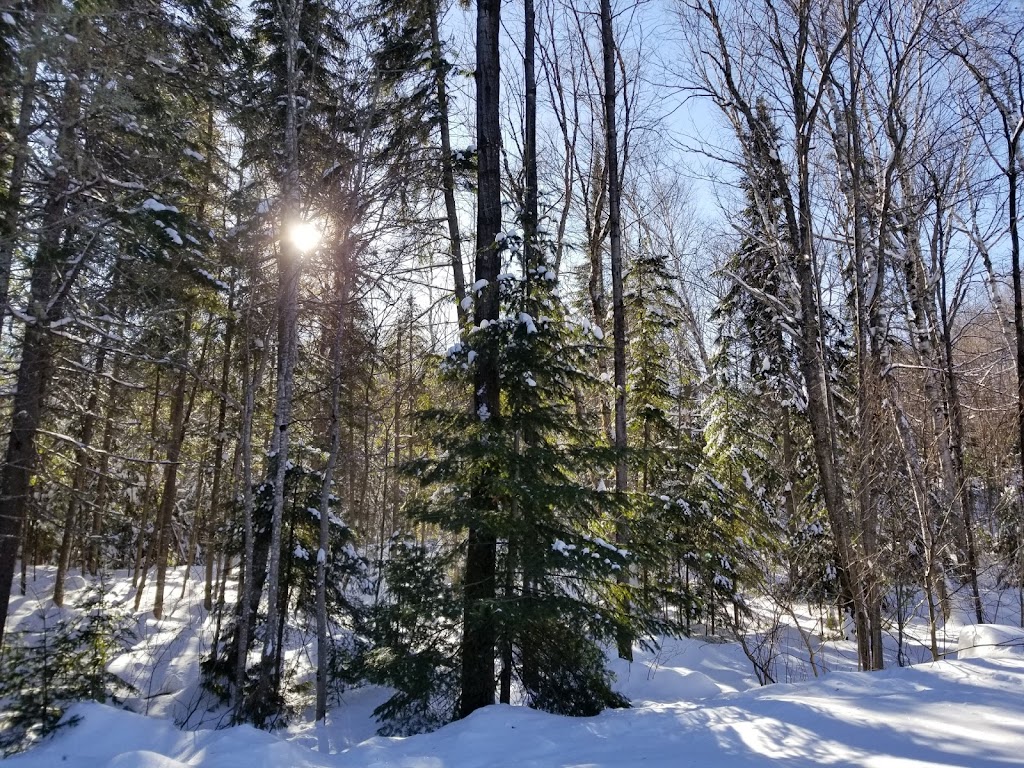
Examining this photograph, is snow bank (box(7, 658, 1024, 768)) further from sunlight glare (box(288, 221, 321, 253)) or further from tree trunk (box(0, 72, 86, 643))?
sunlight glare (box(288, 221, 321, 253))

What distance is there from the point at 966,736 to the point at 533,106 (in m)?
9.45

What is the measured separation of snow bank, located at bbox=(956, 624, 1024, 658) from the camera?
17.1ft

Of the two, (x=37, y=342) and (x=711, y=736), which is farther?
(x=37, y=342)

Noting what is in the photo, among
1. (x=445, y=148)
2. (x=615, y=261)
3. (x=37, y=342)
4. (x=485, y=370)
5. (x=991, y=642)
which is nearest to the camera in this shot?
(x=991, y=642)

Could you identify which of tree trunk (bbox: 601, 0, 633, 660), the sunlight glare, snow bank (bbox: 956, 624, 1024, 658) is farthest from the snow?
the sunlight glare

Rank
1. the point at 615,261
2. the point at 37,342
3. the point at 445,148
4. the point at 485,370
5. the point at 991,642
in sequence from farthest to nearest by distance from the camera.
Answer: the point at 445,148 < the point at 615,261 < the point at 37,342 < the point at 485,370 < the point at 991,642

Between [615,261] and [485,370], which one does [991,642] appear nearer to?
[485,370]

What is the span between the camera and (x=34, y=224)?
7.81 metres

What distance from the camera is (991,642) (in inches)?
225

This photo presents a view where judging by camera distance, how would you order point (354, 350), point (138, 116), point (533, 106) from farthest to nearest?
point (354, 350), point (533, 106), point (138, 116)

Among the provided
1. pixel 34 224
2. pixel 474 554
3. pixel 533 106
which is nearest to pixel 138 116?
pixel 34 224

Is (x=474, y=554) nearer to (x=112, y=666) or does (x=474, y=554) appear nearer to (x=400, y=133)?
(x=400, y=133)

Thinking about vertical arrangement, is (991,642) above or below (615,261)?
below

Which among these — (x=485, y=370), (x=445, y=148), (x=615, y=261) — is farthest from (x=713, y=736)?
(x=445, y=148)
